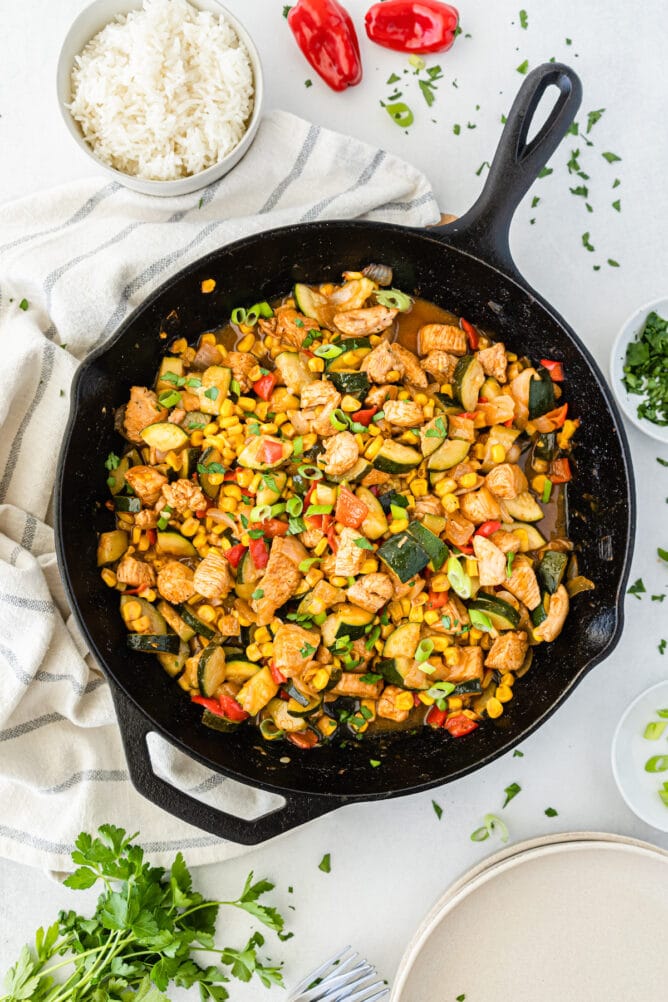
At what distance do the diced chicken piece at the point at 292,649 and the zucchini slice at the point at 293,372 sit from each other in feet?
3.37

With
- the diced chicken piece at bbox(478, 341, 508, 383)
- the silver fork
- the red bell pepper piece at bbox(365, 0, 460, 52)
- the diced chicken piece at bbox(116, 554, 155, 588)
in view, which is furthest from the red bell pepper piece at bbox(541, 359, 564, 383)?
the silver fork

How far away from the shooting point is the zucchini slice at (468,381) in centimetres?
355

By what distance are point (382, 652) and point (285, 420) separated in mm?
1080

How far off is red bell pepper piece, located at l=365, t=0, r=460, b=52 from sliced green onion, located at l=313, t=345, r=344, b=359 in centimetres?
153

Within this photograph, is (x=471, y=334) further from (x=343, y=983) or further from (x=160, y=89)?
(x=343, y=983)

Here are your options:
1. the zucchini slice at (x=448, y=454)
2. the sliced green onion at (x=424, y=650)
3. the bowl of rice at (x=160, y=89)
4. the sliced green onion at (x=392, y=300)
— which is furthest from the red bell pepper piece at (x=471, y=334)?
the sliced green onion at (x=424, y=650)

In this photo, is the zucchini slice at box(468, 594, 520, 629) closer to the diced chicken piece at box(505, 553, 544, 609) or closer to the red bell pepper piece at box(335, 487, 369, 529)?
the diced chicken piece at box(505, 553, 544, 609)

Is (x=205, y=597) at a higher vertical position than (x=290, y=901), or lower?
higher

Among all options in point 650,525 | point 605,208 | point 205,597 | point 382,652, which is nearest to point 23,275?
point 205,597

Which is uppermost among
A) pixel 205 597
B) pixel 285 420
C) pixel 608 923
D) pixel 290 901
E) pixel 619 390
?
pixel 619 390

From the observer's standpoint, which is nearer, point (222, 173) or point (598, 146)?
point (222, 173)

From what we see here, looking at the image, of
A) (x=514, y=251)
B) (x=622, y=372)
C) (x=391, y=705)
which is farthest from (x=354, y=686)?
(x=514, y=251)

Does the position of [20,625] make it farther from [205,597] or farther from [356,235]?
[356,235]

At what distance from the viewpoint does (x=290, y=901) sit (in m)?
3.89
